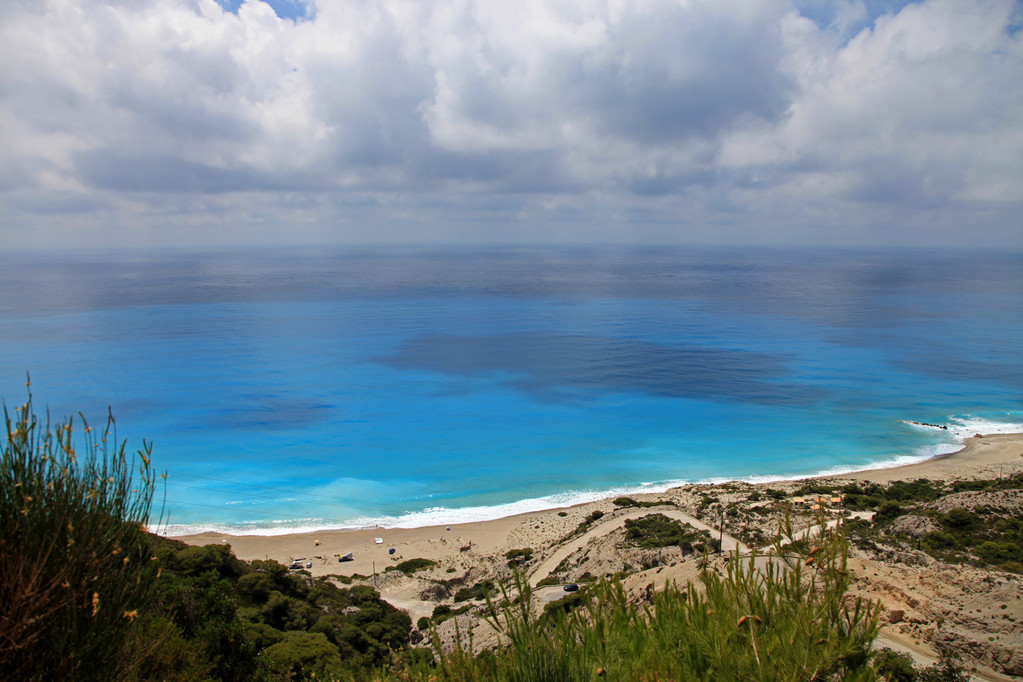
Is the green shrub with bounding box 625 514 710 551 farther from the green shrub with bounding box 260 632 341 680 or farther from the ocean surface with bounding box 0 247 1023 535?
the green shrub with bounding box 260 632 341 680

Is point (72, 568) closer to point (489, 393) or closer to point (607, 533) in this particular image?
point (607, 533)

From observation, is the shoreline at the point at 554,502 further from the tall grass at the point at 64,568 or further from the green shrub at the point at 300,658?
the tall grass at the point at 64,568

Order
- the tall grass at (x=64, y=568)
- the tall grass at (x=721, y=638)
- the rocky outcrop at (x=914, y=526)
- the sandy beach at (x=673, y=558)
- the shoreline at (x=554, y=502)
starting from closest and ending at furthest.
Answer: the tall grass at (x=721, y=638)
the tall grass at (x=64, y=568)
the sandy beach at (x=673, y=558)
the rocky outcrop at (x=914, y=526)
the shoreline at (x=554, y=502)

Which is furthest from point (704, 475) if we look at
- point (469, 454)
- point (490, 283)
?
point (490, 283)

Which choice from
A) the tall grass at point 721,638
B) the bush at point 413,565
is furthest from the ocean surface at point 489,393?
the tall grass at point 721,638

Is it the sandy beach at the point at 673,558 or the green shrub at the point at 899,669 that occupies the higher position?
the sandy beach at the point at 673,558
